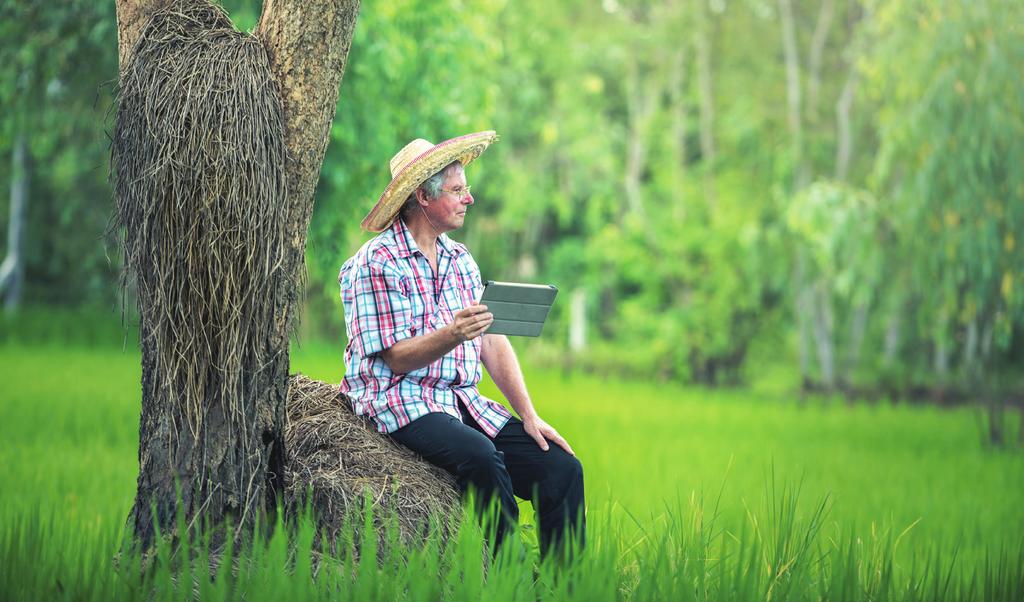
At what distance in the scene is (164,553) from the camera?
10.5 feet

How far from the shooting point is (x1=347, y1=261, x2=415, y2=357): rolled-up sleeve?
3.85 metres

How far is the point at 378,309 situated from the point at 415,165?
0.53 m

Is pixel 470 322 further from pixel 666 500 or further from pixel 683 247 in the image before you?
pixel 683 247

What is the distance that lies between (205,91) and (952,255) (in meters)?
8.42

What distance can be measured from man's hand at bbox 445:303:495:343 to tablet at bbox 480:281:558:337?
0.19ft

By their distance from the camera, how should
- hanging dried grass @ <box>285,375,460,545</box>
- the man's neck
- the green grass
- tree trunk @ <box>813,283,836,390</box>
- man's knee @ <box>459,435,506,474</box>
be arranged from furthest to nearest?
tree trunk @ <box>813,283,836,390</box> → the man's neck → man's knee @ <box>459,435,506,474</box> → hanging dried grass @ <box>285,375,460,545</box> → the green grass

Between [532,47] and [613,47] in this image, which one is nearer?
A: [613,47]

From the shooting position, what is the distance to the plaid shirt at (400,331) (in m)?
3.88

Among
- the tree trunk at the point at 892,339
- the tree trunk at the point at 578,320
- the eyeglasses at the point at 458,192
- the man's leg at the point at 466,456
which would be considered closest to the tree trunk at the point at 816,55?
the tree trunk at the point at 892,339

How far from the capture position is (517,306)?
3.72m

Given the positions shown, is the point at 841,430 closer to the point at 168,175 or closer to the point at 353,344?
the point at 353,344

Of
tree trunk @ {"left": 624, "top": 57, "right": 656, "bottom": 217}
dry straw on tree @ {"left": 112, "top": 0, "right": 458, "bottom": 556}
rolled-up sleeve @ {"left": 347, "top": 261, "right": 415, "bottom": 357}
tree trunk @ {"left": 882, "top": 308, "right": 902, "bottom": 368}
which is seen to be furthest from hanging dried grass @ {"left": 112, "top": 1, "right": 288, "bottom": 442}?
tree trunk @ {"left": 882, "top": 308, "right": 902, "bottom": 368}

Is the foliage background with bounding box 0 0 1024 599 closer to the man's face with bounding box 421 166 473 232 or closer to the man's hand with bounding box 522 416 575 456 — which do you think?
the man's hand with bounding box 522 416 575 456

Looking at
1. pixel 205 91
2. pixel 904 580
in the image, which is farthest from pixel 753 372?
pixel 205 91
